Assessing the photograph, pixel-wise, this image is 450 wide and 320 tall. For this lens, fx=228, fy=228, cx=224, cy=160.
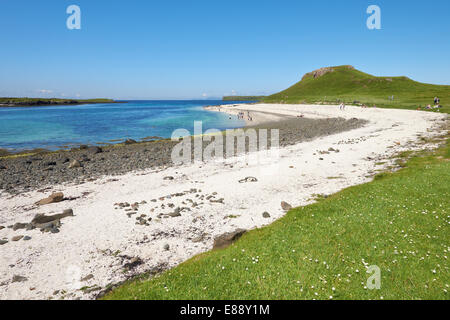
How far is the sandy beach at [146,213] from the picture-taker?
35.1ft

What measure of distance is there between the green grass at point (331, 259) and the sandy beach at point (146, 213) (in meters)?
2.26

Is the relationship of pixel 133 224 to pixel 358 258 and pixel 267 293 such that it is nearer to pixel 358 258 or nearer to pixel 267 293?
pixel 267 293

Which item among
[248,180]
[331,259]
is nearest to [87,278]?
[331,259]

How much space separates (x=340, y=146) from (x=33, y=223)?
3741 centimetres

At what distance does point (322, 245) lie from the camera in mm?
10227

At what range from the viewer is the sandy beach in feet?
35.1

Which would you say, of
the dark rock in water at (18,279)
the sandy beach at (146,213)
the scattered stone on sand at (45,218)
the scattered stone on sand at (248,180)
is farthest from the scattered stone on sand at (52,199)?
the scattered stone on sand at (248,180)

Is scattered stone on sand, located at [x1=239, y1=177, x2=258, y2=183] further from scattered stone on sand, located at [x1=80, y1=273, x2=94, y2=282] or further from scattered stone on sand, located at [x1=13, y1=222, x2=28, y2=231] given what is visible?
scattered stone on sand, located at [x1=13, y1=222, x2=28, y2=231]

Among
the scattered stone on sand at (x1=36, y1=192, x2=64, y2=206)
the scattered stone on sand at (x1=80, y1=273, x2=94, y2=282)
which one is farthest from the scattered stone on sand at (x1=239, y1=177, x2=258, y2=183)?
the scattered stone on sand at (x1=36, y1=192, x2=64, y2=206)

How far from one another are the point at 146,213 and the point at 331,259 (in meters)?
12.5

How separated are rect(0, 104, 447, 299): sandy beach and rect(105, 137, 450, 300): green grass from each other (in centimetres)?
226

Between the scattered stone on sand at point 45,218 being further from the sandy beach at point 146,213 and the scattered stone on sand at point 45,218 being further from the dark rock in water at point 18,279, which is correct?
the dark rock in water at point 18,279

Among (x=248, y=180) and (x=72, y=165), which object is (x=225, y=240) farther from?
(x=72, y=165)

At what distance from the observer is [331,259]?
9.33m
